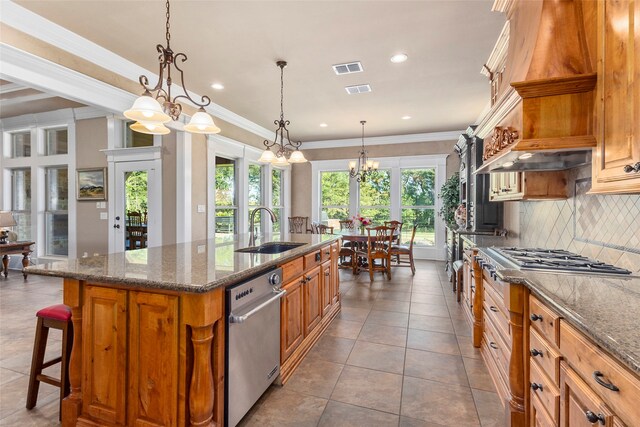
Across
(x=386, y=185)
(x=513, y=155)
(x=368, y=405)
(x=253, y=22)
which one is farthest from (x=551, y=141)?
(x=386, y=185)

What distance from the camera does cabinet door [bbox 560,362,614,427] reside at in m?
0.91

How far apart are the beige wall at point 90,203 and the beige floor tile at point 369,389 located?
16.4 ft

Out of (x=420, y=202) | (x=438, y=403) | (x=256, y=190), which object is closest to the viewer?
(x=438, y=403)

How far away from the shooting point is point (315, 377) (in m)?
2.28

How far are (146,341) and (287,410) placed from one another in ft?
3.12

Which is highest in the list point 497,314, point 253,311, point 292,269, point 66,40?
point 66,40

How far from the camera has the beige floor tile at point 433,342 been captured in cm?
272

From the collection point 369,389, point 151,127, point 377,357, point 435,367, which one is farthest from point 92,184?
point 435,367

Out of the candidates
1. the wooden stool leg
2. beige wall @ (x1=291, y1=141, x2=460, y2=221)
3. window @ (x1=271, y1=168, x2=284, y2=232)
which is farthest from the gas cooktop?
window @ (x1=271, y1=168, x2=284, y2=232)

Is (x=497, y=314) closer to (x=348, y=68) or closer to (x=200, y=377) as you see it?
(x=200, y=377)

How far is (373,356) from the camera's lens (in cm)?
260

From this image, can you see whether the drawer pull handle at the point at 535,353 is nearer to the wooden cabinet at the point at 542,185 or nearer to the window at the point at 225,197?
the wooden cabinet at the point at 542,185

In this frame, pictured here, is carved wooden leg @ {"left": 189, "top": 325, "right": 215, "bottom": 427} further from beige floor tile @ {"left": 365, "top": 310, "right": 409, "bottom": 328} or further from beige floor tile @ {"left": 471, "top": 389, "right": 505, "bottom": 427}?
beige floor tile @ {"left": 365, "top": 310, "right": 409, "bottom": 328}

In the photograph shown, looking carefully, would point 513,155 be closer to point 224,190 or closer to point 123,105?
point 123,105
